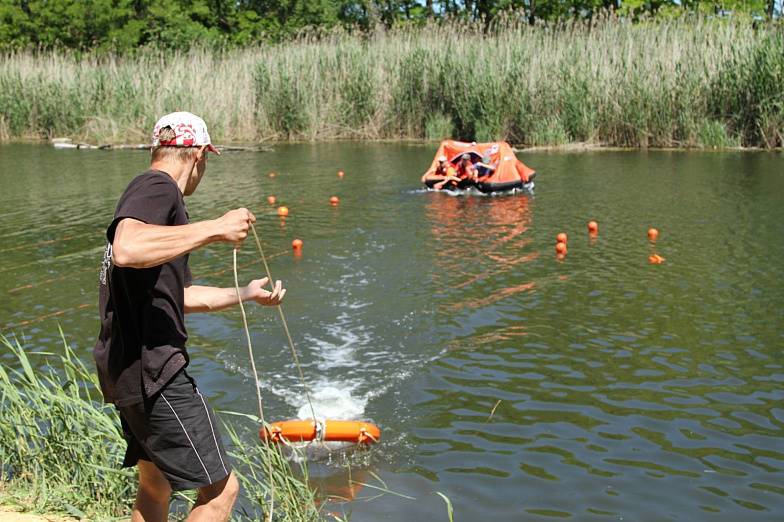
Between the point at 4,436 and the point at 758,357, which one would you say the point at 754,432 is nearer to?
the point at 758,357

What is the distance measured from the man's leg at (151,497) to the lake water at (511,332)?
5.77 ft

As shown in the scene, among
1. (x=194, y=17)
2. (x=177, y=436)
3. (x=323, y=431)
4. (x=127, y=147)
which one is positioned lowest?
(x=323, y=431)

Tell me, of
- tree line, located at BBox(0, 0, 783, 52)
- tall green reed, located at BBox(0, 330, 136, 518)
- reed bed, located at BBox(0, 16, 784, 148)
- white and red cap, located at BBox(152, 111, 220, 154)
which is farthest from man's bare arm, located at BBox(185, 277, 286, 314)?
tree line, located at BBox(0, 0, 783, 52)

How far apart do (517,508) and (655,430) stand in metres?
1.44

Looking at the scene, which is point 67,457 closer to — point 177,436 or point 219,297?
point 219,297

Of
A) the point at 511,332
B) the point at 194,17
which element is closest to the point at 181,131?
the point at 511,332

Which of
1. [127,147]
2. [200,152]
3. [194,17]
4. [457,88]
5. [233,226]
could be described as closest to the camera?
[233,226]

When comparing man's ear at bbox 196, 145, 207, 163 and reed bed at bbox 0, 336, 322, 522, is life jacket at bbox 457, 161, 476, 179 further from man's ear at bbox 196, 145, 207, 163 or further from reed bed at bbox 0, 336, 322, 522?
man's ear at bbox 196, 145, 207, 163

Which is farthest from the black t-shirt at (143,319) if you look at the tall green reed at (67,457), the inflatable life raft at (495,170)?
the inflatable life raft at (495,170)

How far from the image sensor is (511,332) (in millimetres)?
8422

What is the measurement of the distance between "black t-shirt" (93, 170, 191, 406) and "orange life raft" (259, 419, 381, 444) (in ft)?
7.95

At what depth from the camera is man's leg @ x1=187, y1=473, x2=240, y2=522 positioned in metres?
3.53

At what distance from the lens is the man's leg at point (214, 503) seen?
3525 mm

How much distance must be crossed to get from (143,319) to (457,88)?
73.0 feet
